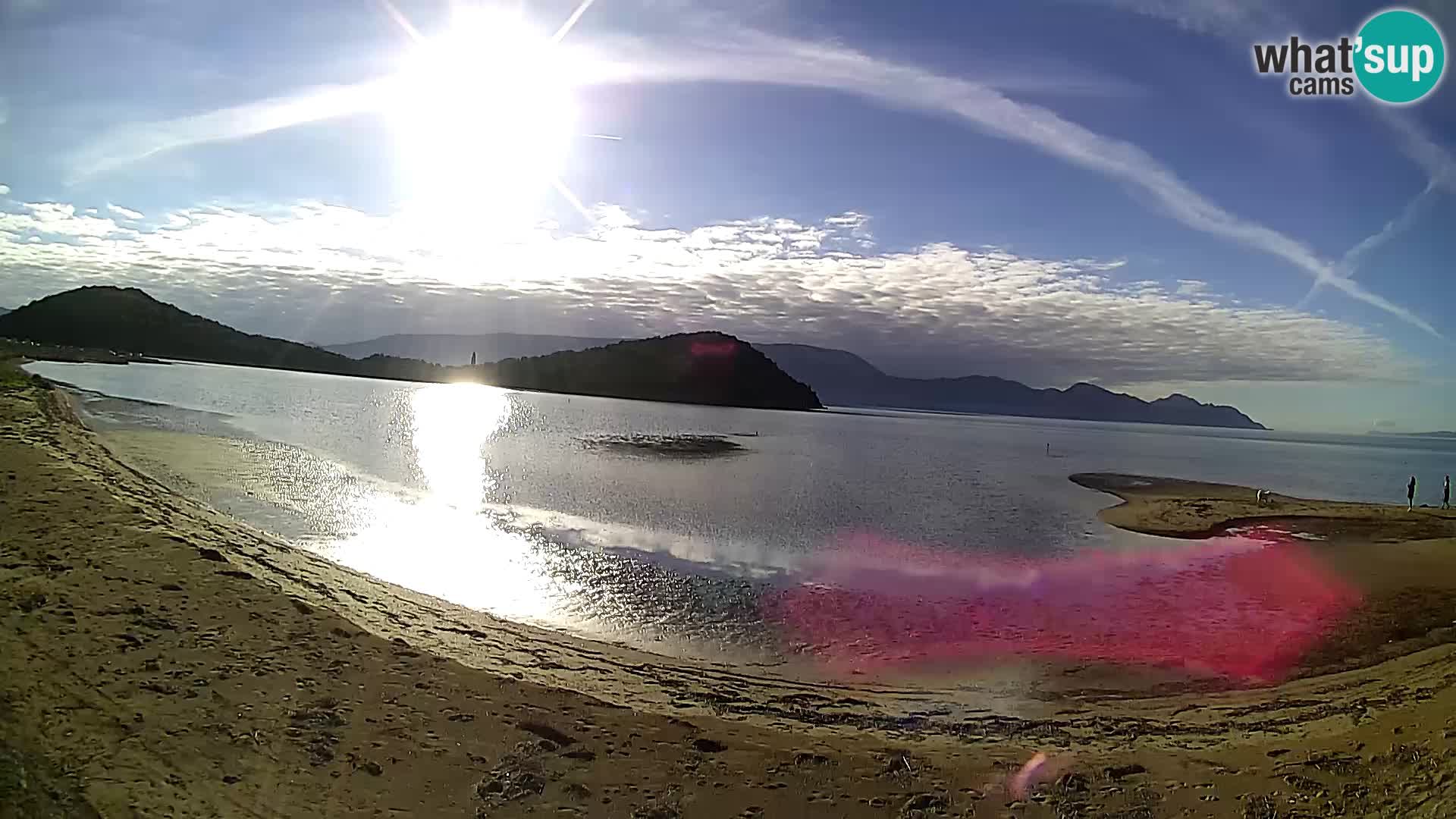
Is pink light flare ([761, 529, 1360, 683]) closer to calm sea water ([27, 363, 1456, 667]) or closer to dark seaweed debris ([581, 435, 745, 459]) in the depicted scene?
calm sea water ([27, 363, 1456, 667])

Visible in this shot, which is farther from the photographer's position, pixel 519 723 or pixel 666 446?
pixel 666 446

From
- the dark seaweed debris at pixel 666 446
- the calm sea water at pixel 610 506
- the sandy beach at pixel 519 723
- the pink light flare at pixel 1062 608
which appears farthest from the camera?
the dark seaweed debris at pixel 666 446

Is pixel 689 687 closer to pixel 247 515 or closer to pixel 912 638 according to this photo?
pixel 912 638

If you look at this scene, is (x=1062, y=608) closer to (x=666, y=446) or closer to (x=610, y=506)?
(x=610, y=506)

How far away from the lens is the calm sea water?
17953 mm

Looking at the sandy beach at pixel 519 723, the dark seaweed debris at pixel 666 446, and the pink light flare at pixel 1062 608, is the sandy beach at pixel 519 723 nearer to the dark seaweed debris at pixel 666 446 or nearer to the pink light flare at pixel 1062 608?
the pink light flare at pixel 1062 608

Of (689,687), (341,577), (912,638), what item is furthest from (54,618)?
(912,638)

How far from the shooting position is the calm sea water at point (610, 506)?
18.0 meters

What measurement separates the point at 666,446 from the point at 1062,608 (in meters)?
46.2

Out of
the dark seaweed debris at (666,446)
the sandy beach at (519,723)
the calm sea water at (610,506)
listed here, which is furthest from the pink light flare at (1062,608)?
the dark seaweed debris at (666,446)

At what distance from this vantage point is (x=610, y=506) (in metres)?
30.4

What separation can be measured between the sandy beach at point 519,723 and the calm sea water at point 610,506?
10.6 feet

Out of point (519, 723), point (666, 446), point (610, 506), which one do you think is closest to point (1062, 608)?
point (519, 723)

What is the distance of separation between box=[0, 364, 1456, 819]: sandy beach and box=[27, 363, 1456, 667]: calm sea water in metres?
3.23
